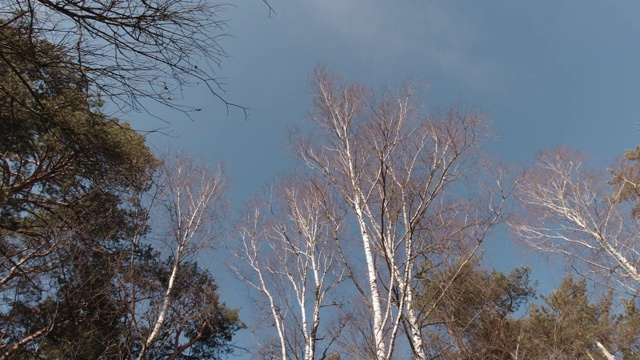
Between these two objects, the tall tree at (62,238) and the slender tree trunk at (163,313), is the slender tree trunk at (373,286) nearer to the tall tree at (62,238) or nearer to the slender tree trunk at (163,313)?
the tall tree at (62,238)

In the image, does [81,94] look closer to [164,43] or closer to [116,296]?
[164,43]

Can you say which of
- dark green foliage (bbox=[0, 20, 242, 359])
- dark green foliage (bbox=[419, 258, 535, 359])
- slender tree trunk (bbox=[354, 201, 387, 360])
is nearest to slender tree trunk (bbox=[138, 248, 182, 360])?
dark green foliage (bbox=[0, 20, 242, 359])

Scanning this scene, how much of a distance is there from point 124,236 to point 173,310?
2.12 metres

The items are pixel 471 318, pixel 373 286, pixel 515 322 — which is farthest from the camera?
pixel 515 322

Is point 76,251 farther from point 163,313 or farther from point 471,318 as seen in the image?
point 471,318

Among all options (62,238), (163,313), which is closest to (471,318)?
(163,313)

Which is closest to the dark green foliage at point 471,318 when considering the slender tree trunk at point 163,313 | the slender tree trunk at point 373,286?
the slender tree trunk at point 373,286

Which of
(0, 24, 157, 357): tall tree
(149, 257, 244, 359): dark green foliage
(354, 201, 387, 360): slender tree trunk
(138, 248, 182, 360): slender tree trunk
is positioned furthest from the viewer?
(149, 257, 244, 359): dark green foliage

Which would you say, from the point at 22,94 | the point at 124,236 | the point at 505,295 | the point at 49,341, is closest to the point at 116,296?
the point at 49,341

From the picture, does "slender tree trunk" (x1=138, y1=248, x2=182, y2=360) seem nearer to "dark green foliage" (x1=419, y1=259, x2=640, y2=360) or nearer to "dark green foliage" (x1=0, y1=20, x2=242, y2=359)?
"dark green foliage" (x1=0, y1=20, x2=242, y2=359)

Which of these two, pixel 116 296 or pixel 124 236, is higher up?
pixel 124 236

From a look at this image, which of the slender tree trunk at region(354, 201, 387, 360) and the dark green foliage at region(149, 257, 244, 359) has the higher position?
the dark green foliage at region(149, 257, 244, 359)

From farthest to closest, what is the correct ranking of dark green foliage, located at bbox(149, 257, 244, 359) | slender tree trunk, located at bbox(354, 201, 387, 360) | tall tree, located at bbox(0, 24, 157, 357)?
dark green foliage, located at bbox(149, 257, 244, 359)
tall tree, located at bbox(0, 24, 157, 357)
slender tree trunk, located at bbox(354, 201, 387, 360)

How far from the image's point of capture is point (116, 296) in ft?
24.0
